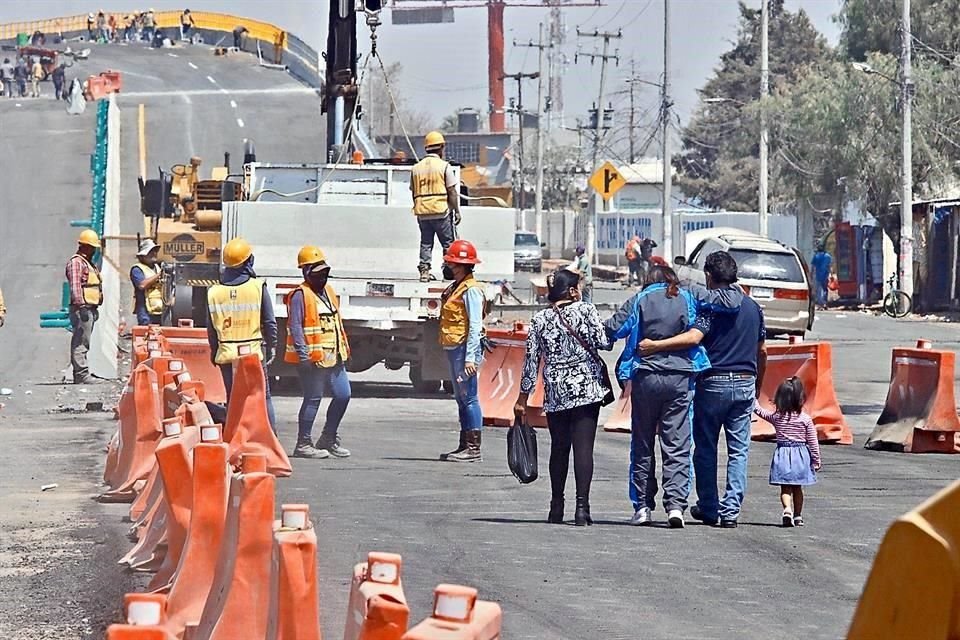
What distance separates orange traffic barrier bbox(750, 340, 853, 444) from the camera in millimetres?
16812

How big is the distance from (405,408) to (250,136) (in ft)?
134

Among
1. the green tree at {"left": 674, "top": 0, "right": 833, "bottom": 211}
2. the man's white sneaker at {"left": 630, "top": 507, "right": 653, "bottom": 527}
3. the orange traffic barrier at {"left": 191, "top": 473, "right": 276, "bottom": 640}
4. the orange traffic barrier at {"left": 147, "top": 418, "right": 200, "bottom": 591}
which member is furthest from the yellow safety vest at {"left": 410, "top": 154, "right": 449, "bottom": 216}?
the green tree at {"left": 674, "top": 0, "right": 833, "bottom": 211}

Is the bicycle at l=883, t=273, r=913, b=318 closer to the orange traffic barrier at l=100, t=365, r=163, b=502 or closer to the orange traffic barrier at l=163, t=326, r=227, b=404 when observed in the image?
the orange traffic barrier at l=163, t=326, r=227, b=404

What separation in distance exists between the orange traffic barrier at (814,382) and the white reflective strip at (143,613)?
12.0 metres

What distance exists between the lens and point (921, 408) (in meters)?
15.9

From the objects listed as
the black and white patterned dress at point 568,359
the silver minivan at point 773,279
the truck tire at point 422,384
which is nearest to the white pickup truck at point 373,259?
the truck tire at point 422,384

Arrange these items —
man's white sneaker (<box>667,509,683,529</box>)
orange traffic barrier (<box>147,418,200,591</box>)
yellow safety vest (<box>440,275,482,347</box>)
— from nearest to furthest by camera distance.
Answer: orange traffic barrier (<box>147,418,200,591</box>) → man's white sneaker (<box>667,509,683,529</box>) → yellow safety vest (<box>440,275,482,347</box>)

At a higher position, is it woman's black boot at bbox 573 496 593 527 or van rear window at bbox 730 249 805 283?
van rear window at bbox 730 249 805 283

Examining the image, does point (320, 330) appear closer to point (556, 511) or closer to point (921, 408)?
point (556, 511)

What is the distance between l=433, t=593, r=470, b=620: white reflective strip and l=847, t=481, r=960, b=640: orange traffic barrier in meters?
1.15

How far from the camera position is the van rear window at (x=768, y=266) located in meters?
33.2

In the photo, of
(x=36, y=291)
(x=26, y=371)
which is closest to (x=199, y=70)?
(x=36, y=291)

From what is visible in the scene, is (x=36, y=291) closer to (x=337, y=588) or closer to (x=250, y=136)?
(x=250, y=136)

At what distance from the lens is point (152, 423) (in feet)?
41.4
